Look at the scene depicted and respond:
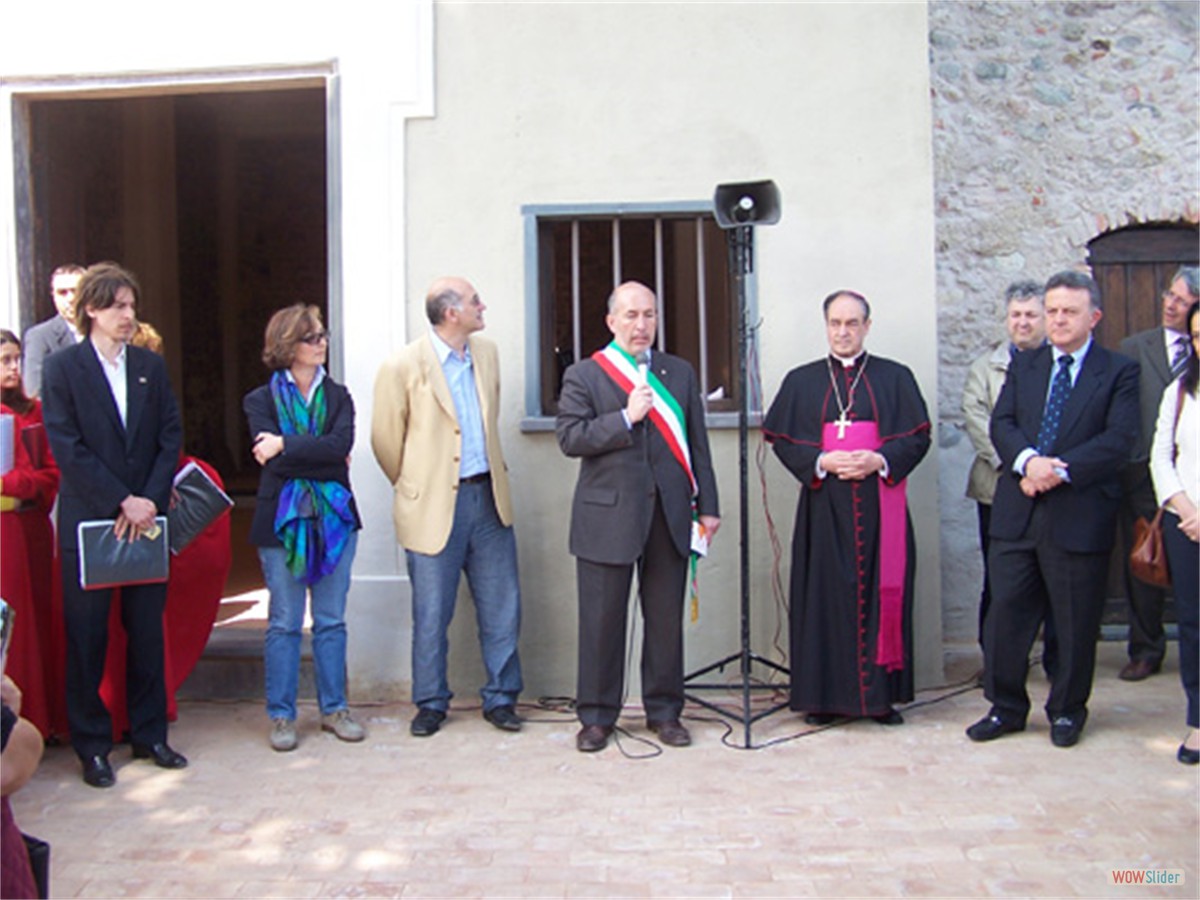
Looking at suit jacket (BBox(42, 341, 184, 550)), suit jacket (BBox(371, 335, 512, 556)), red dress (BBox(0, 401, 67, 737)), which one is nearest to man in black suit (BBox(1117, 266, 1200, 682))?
suit jacket (BBox(371, 335, 512, 556))

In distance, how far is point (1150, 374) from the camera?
5.81m

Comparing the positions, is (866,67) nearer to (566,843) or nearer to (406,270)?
(406,270)

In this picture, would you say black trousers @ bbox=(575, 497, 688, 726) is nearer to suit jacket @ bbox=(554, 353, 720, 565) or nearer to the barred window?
suit jacket @ bbox=(554, 353, 720, 565)

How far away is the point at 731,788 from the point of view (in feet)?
14.8

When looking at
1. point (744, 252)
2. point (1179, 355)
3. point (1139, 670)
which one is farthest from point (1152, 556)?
point (744, 252)

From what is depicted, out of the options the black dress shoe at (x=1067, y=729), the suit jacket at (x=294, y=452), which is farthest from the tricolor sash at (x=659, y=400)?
the black dress shoe at (x=1067, y=729)

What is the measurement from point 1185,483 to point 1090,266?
240 centimetres

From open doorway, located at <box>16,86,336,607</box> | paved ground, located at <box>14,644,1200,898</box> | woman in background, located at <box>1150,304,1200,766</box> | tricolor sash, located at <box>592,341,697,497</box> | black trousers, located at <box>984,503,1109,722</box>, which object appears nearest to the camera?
paved ground, located at <box>14,644,1200,898</box>

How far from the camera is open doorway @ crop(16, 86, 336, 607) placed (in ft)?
36.2

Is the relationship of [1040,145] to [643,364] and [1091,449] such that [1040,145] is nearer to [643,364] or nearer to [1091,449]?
[1091,449]

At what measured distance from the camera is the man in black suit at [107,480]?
4.68 metres

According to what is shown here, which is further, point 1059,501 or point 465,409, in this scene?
point 465,409

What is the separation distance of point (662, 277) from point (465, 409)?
119 centimetres

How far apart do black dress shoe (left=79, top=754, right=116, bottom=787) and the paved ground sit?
41 mm
